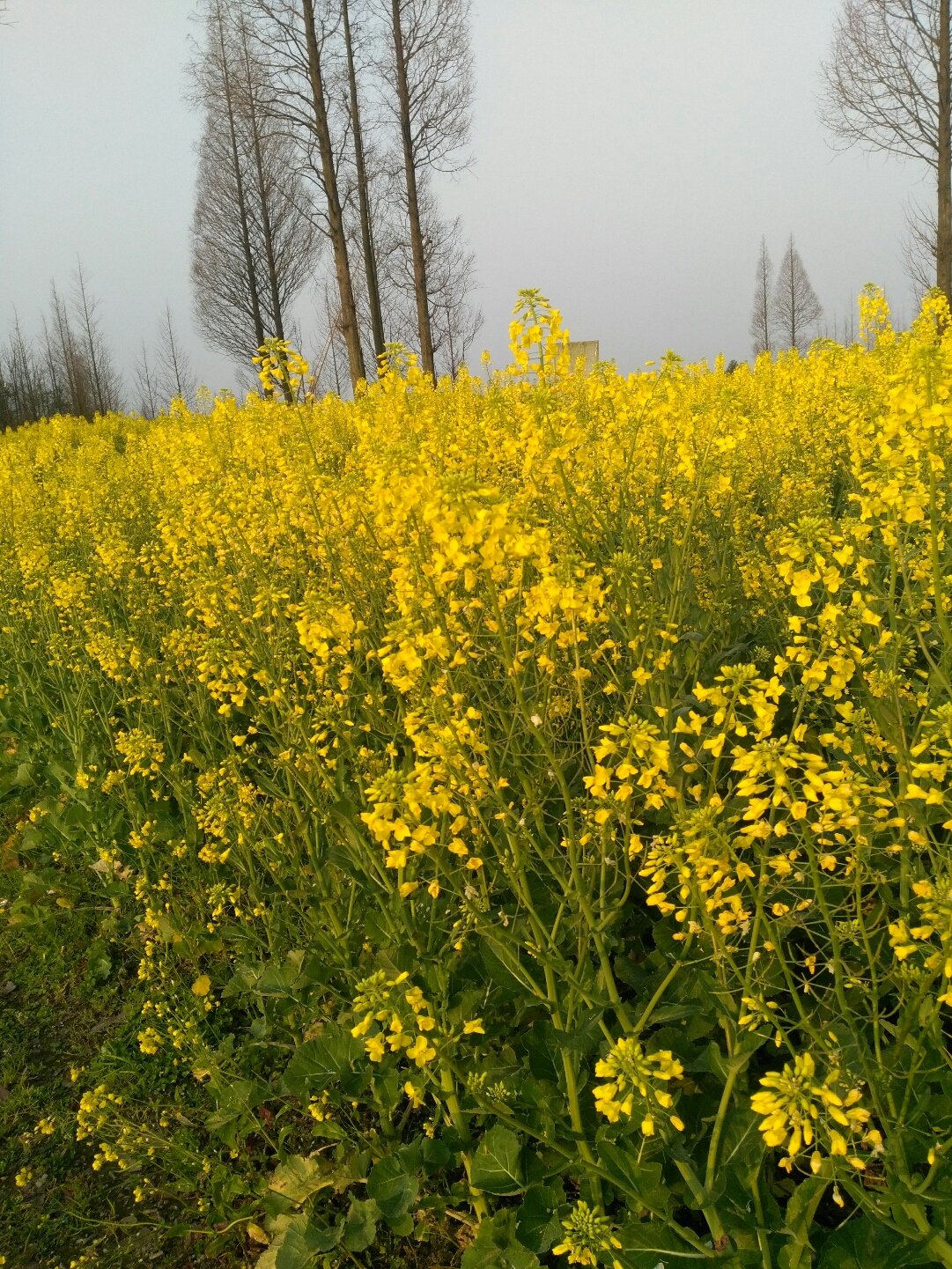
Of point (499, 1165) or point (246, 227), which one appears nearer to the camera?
point (499, 1165)

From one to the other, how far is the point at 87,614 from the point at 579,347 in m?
7.28

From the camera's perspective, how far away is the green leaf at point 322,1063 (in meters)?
1.92

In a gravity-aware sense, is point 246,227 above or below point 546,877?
above

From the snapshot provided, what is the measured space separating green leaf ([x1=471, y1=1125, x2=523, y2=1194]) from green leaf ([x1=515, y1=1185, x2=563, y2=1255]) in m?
0.03

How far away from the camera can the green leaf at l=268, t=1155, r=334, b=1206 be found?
76.9 inches

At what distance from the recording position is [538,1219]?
1621 mm

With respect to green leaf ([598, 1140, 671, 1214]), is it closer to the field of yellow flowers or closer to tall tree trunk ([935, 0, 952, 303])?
the field of yellow flowers

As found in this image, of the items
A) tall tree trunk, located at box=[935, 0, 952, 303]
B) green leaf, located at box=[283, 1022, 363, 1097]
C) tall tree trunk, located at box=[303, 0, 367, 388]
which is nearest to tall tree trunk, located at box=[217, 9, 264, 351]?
tall tree trunk, located at box=[303, 0, 367, 388]

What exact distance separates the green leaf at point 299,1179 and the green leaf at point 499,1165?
1.68 ft

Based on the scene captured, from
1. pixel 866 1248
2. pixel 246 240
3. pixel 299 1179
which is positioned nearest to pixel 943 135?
pixel 246 240

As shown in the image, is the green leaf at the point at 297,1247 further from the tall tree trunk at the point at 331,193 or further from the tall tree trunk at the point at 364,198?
the tall tree trunk at the point at 364,198

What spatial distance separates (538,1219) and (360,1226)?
0.44m

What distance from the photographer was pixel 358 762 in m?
2.18

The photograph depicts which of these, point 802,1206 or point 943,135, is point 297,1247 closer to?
point 802,1206
